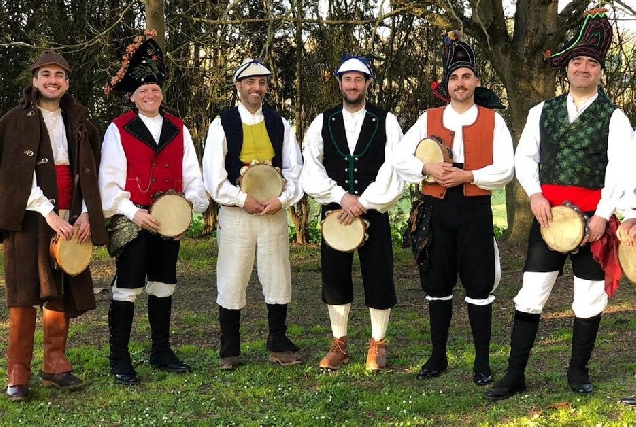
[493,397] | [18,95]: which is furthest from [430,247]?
[18,95]

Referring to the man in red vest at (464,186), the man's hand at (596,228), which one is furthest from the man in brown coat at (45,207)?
the man's hand at (596,228)

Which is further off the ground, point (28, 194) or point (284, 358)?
point (28, 194)

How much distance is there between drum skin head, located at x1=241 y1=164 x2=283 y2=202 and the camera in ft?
16.5

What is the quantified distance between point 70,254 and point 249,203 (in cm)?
111

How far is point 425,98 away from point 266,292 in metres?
5.54

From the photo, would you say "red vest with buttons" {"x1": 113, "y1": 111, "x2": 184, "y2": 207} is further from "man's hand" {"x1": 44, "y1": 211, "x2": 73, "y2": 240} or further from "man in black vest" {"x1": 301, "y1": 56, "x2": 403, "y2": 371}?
"man in black vest" {"x1": 301, "y1": 56, "x2": 403, "y2": 371}

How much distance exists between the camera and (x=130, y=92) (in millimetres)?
5023

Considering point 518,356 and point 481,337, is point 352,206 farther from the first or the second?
point 518,356

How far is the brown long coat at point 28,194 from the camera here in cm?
450

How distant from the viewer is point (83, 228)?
15.2 feet

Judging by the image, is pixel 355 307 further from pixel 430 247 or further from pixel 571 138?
pixel 571 138

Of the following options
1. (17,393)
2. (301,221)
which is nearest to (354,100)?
(17,393)

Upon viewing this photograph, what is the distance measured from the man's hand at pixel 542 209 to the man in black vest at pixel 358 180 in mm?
868

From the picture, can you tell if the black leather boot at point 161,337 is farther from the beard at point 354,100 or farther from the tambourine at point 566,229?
the tambourine at point 566,229
